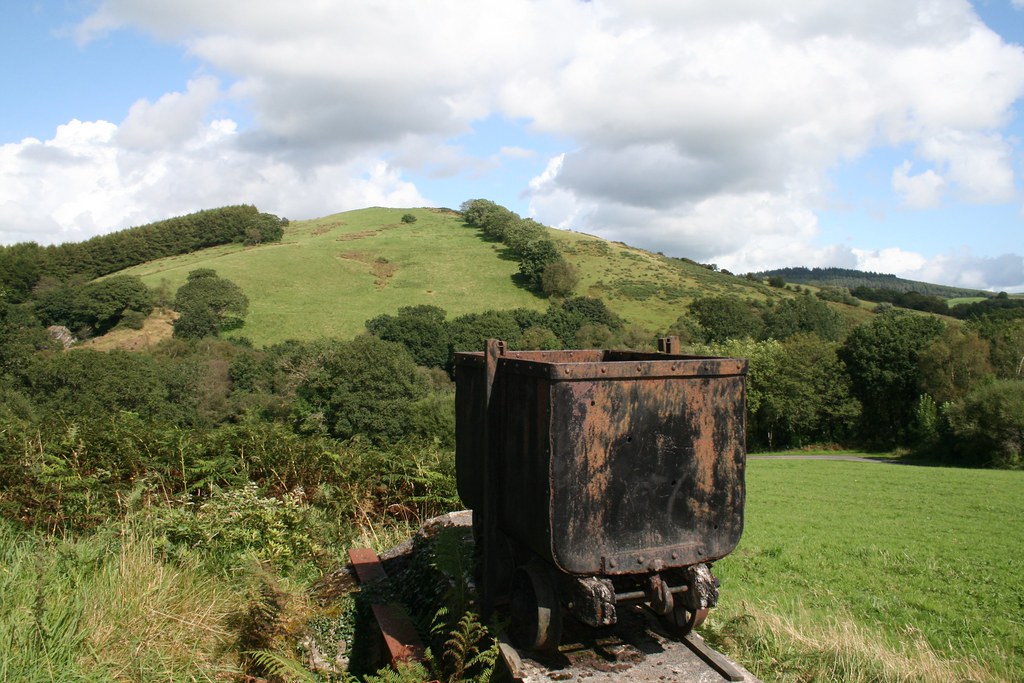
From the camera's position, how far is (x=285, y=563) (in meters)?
6.39

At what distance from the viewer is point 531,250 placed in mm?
80875

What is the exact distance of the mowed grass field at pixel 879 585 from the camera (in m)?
4.72

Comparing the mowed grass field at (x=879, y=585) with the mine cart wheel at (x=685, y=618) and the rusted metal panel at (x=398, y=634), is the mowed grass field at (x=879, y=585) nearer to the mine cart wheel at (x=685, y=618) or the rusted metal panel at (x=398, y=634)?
the mine cart wheel at (x=685, y=618)

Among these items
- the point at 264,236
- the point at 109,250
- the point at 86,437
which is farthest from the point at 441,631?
the point at 264,236

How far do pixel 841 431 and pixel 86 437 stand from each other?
173 ft

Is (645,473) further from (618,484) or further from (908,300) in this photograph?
(908,300)

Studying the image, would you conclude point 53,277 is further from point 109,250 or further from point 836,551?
point 836,551

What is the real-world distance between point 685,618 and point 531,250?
77.9m

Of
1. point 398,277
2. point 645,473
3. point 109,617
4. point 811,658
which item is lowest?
point 811,658

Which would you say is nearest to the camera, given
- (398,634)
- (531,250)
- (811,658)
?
(811,658)

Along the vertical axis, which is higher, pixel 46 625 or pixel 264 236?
pixel 264 236

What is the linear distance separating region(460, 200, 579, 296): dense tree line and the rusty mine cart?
71262mm

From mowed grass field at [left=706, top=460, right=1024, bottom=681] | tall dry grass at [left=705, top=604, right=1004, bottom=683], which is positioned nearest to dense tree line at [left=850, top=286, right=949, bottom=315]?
mowed grass field at [left=706, top=460, right=1024, bottom=681]

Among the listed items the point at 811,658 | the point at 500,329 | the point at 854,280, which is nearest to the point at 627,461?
the point at 811,658
